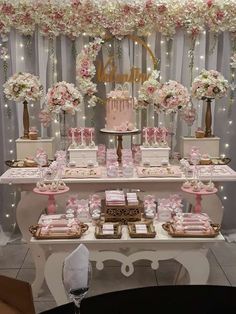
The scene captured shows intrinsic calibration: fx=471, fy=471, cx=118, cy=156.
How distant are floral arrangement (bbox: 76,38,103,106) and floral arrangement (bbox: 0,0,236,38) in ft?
0.65

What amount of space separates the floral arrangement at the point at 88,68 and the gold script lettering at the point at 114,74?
0.72ft

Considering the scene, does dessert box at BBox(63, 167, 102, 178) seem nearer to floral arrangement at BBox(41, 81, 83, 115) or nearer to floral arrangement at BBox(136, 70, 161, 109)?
floral arrangement at BBox(41, 81, 83, 115)

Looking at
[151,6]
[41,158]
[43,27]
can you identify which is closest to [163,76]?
[151,6]

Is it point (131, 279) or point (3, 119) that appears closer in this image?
point (131, 279)

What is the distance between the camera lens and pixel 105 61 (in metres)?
4.81

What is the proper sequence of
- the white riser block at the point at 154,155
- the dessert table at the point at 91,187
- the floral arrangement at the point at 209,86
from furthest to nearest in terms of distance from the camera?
the floral arrangement at the point at 209,86 → the white riser block at the point at 154,155 → the dessert table at the point at 91,187

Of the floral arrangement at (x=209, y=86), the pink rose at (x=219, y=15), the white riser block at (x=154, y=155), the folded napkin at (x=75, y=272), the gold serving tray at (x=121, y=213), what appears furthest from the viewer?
the pink rose at (x=219, y=15)

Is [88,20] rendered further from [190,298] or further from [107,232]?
[190,298]

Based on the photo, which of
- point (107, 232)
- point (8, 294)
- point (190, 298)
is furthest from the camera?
point (107, 232)

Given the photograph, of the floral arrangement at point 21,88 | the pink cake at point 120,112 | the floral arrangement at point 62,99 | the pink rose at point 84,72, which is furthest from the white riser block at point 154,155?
the floral arrangement at point 21,88

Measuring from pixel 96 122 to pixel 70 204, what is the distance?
5.11 feet

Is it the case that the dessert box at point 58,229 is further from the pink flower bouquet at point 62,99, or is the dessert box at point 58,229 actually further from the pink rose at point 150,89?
the pink rose at point 150,89

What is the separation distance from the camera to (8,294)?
2057 mm

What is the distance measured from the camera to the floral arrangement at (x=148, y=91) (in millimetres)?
4348
